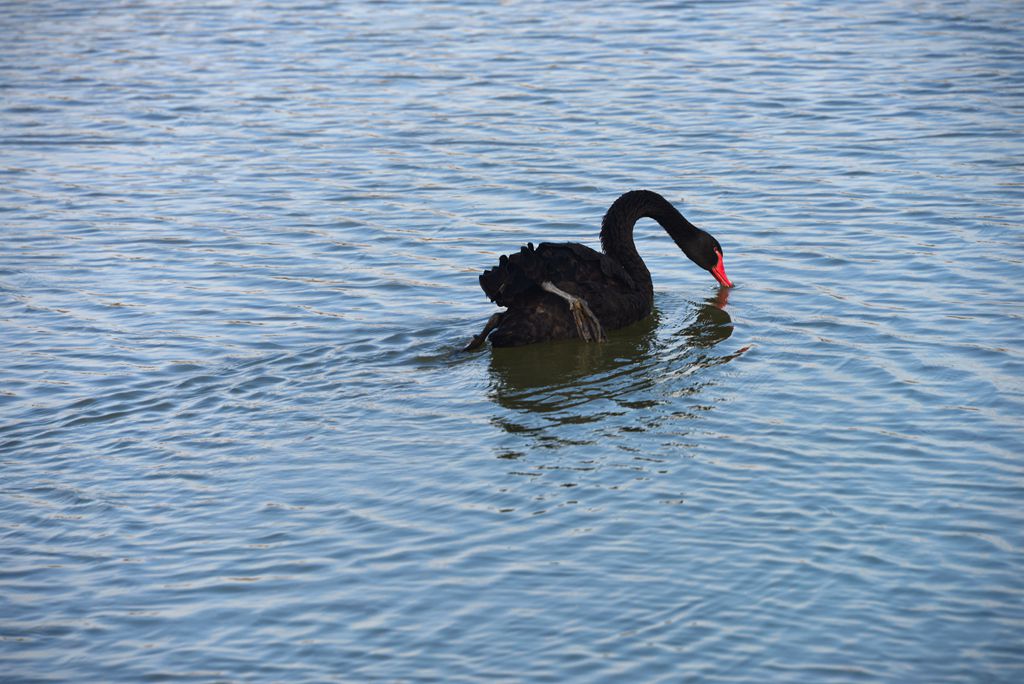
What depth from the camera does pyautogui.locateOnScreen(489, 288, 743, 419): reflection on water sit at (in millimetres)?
8109

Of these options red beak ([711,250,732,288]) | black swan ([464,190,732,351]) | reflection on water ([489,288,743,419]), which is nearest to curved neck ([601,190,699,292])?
black swan ([464,190,732,351])

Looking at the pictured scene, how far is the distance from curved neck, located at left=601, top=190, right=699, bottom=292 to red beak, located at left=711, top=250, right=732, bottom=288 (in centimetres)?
27

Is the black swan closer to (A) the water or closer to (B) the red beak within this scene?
(A) the water

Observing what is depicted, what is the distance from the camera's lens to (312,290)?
34.2 ft

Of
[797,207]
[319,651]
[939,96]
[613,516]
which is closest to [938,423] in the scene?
[613,516]

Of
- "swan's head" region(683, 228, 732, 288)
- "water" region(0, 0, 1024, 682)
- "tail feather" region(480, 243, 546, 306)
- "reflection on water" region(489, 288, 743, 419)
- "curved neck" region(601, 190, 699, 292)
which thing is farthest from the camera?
"swan's head" region(683, 228, 732, 288)

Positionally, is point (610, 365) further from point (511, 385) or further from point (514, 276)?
point (514, 276)

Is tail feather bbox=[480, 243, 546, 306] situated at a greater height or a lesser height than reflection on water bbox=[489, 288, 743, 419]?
greater

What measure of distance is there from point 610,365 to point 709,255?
1.88m

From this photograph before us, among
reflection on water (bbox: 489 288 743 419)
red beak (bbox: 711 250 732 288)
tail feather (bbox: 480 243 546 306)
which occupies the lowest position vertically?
reflection on water (bbox: 489 288 743 419)

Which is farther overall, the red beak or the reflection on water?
the red beak

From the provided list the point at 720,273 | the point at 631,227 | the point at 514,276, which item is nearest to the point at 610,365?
the point at 514,276

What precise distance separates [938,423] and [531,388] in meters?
2.44

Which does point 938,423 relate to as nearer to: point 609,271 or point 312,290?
point 609,271
